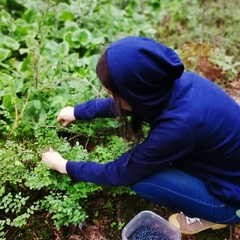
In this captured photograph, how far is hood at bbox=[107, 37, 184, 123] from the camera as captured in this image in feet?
4.89

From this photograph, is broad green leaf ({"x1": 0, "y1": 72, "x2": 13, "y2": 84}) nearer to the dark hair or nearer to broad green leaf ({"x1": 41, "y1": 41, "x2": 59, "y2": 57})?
broad green leaf ({"x1": 41, "y1": 41, "x2": 59, "y2": 57})

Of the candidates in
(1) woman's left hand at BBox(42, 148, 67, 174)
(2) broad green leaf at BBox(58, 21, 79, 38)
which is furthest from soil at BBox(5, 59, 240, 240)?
(2) broad green leaf at BBox(58, 21, 79, 38)

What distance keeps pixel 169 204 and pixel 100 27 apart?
2049 millimetres

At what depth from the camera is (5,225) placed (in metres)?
2.07

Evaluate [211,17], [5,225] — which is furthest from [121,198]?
[211,17]

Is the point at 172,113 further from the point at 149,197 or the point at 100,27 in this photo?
the point at 100,27

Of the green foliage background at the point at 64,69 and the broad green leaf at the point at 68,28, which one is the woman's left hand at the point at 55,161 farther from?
the broad green leaf at the point at 68,28

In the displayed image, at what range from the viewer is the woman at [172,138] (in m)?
1.53

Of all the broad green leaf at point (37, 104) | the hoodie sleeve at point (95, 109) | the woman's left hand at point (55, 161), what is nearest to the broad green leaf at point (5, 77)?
the broad green leaf at point (37, 104)

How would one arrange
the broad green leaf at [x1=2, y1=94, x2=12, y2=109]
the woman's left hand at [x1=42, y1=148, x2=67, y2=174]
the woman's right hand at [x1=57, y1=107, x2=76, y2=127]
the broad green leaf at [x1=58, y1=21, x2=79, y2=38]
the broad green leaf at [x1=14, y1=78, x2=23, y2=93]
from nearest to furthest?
1. the woman's left hand at [x1=42, y1=148, x2=67, y2=174]
2. the woman's right hand at [x1=57, y1=107, x2=76, y2=127]
3. the broad green leaf at [x1=2, y1=94, x2=12, y2=109]
4. the broad green leaf at [x1=14, y1=78, x2=23, y2=93]
5. the broad green leaf at [x1=58, y1=21, x2=79, y2=38]

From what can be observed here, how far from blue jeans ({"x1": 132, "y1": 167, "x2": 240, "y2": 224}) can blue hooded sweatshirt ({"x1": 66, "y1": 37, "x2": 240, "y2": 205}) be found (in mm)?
39

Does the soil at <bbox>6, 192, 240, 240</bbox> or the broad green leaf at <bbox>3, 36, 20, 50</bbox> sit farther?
the broad green leaf at <bbox>3, 36, 20, 50</bbox>

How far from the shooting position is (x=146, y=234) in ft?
6.68

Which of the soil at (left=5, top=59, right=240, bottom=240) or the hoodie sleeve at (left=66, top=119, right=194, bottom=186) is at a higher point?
the hoodie sleeve at (left=66, top=119, right=194, bottom=186)
